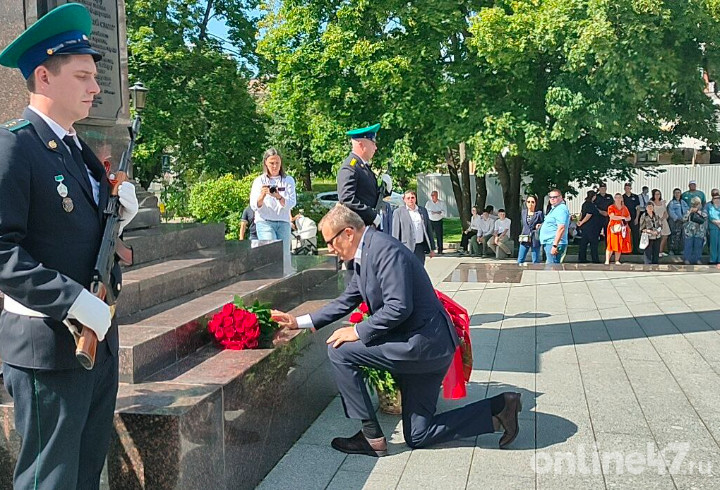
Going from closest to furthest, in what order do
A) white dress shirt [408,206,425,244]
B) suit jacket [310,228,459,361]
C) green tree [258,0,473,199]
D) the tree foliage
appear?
suit jacket [310,228,459,361]
white dress shirt [408,206,425,244]
the tree foliage
green tree [258,0,473,199]

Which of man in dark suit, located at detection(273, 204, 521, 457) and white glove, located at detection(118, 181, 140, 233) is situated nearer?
white glove, located at detection(118, 181, 140, 233)

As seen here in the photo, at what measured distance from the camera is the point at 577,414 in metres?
5.58

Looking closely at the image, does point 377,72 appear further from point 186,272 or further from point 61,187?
point 61,187

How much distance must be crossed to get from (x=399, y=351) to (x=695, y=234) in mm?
14773

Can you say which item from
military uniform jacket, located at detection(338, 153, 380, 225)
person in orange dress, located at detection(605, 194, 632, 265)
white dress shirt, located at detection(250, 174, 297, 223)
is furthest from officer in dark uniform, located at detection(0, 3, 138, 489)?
person in orange dress, located at detection(605, 194, 632, 265)

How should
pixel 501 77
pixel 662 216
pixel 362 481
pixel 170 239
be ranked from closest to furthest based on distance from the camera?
pixel 362 481 → pixel 170 239 → pixel 662 216 → pixel 501 77

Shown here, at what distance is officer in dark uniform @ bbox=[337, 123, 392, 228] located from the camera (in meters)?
6.50

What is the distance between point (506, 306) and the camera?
10.7 meters

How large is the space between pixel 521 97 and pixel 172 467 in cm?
1563

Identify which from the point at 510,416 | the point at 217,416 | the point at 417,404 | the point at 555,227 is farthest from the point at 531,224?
the point at 217,416

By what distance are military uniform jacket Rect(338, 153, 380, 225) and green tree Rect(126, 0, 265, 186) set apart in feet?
59.5

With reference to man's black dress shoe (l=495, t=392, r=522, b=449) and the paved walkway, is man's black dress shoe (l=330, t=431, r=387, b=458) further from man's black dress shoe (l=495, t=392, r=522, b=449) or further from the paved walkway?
man's black dress shoe (l=495, t=392, r=522, b=449)

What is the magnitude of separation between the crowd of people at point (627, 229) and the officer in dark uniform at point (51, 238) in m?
12.6

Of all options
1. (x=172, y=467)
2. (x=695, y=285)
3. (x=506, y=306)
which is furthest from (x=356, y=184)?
(x=695, y=285)
